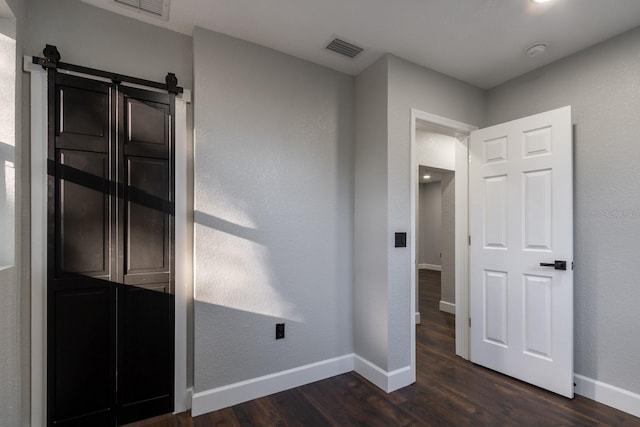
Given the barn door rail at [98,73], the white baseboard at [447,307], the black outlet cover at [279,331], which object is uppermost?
the barn door rail at [98,73]

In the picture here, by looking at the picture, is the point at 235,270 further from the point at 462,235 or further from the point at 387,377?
the point at 462,235

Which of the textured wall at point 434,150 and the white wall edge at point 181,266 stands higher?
the textured wall at point 434,150

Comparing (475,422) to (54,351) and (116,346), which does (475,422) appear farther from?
(54,351)

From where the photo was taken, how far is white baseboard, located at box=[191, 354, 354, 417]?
206 cm

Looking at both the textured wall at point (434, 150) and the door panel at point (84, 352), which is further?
the textured wall at point (434, 150)

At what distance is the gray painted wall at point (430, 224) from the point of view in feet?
29.6

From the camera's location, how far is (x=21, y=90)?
1686 millimetres

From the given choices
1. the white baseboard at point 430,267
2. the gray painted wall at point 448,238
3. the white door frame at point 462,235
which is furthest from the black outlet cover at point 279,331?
the white baseboard at point 430,267

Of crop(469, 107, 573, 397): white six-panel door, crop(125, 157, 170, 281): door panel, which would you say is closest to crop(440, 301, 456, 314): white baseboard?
crop(469, 107, 573, 397): white six-panel door

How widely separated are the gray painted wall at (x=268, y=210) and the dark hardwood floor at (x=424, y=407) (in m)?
0.23

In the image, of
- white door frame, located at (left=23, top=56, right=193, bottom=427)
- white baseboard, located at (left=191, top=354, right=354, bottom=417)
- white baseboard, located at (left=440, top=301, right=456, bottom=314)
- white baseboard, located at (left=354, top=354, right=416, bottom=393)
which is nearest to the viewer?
white door frame, located at (left=23, top=56, right=193, bottom=427)

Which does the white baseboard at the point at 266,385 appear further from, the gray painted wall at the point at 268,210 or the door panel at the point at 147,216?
the door panel at the point at 147,216

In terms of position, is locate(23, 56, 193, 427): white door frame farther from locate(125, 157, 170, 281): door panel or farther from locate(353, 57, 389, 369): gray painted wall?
locate(353, 57, 389, 369): gray painted wall

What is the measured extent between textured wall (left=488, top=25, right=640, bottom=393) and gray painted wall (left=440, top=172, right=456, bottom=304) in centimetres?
221
